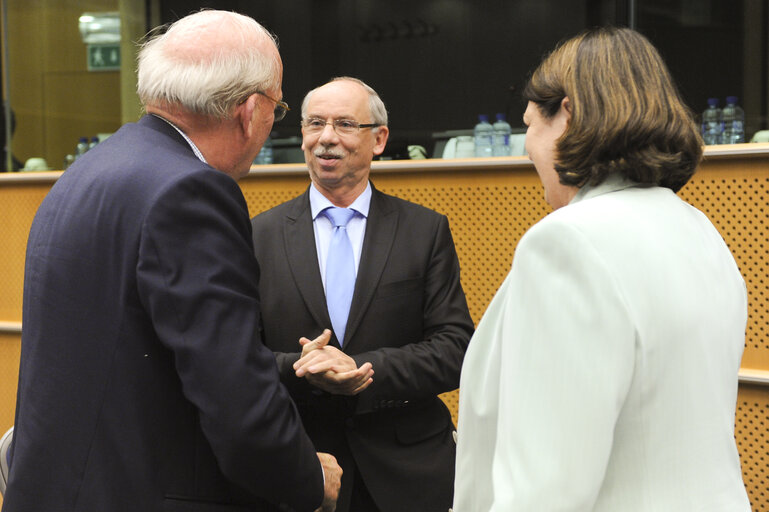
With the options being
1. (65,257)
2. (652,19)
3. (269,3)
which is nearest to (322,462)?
(65,257)

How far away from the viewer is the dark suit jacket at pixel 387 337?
221 centimetres

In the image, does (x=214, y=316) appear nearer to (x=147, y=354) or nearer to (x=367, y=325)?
(x=147, y=354)

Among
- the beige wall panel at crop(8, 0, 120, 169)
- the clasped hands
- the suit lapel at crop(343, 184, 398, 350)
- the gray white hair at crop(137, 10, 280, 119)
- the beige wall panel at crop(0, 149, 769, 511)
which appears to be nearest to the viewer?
the gray white hair at crop(137, 10, 280, 119)

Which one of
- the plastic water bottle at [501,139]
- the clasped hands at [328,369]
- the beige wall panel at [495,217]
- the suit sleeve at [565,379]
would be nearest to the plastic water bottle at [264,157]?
the beige wall panel at [495,217]

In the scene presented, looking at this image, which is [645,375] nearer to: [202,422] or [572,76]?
[572,76]

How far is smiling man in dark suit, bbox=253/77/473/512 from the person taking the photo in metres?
2.20

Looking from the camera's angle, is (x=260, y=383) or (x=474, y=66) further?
(x=474, y=66)

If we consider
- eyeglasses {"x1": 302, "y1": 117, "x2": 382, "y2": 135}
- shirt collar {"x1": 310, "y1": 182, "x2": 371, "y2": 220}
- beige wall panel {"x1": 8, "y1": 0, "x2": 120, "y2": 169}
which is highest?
beige wall panel {"x1": 8, "y1": 0, "x2": 120, "y2": 169}

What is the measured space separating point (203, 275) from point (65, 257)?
26 centimetres

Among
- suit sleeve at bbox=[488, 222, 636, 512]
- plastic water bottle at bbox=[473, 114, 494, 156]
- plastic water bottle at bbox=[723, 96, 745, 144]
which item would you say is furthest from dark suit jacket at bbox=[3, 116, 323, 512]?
plastic water bottle at bbox=[723, 96, 745, 144]

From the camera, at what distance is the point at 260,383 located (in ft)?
4.76

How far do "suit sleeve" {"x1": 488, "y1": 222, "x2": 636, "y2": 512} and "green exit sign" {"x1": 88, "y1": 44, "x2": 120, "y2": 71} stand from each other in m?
7.81

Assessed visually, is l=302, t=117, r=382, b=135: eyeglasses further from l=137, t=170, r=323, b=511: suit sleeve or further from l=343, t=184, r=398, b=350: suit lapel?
l=137, t=170, r=323, b=511: suit sleeve

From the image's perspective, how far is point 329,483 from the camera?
5.56 feet
